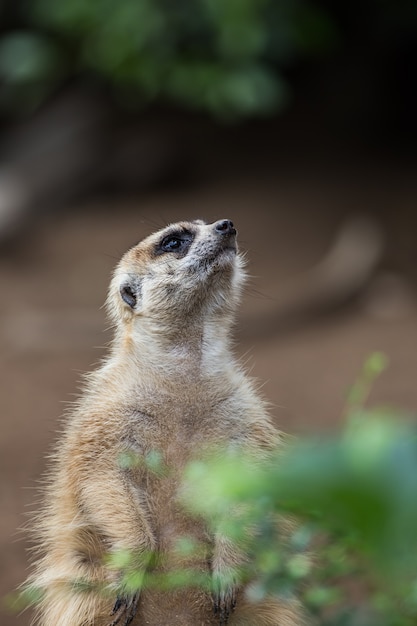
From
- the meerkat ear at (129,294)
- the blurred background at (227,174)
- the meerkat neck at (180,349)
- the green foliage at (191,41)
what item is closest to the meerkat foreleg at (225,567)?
the meerkat neck at (180,349)

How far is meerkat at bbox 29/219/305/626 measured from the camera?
2.70 m

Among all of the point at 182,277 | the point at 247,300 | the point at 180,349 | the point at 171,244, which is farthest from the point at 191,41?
the point at 180,349

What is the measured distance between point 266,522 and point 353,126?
9.62 m

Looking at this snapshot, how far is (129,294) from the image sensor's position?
3.38 m

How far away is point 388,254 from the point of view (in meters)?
8.23

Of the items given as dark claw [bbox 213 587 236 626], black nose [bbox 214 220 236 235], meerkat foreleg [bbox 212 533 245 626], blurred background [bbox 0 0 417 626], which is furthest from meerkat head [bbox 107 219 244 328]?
blurred background [bbox 0 0 417 626]

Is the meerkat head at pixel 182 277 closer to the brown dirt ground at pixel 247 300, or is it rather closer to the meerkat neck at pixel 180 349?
the meerkat neck at pixel 180 349

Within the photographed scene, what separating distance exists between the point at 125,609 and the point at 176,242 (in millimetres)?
1267

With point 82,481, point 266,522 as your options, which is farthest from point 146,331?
point 266,522

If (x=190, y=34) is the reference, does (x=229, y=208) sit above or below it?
below

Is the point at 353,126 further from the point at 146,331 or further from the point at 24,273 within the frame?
the point at 146,331

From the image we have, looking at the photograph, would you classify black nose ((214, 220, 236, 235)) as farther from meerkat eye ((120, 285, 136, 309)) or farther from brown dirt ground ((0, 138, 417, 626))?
brown dirt ground ((0, 138, 417, 626))

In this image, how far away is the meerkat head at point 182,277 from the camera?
3221 mm

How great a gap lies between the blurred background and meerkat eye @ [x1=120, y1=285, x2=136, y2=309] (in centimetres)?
196
